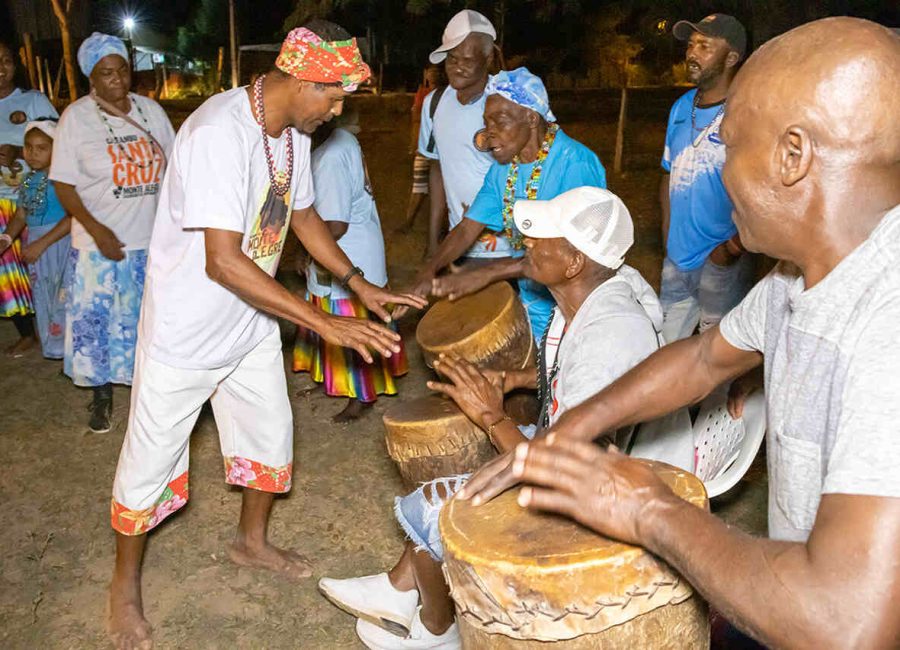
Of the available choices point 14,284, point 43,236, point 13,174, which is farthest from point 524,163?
point 14,284

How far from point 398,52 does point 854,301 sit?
69.0 ft

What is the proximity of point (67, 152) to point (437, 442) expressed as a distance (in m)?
2.94

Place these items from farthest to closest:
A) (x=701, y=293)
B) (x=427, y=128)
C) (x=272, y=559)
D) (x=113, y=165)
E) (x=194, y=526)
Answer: (x=427, y=128) → (x=113, y=165) → (x=701, y=293) → (x=194, y=526) → (x=272, y=559)

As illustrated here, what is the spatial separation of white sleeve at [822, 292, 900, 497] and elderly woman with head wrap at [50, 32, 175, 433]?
4.31 meters

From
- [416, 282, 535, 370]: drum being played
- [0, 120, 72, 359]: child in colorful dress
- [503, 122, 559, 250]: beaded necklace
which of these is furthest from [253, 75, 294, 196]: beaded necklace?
[0, 120, 72, 359]: child in colorful dress

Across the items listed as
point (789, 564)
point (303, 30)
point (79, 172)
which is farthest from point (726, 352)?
point (79, 172)

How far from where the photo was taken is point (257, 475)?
3473mm

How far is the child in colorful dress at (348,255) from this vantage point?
4.62 meters

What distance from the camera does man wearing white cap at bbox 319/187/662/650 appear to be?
246 cm

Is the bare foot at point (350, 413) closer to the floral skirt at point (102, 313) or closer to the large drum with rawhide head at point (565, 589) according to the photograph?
the floral skirt at point (102, 313)

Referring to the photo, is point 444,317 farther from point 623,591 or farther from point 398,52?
point 398,52

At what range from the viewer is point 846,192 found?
1358mm

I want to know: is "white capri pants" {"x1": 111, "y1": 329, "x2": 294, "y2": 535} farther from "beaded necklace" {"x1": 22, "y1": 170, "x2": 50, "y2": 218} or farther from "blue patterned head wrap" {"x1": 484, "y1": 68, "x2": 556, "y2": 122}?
"beaded necklace" {"x1": 22, "y1": 170, "x2": 50, "y2": 218}

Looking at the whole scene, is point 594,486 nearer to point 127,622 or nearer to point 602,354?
point 602,354
